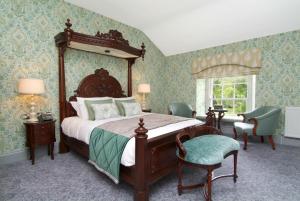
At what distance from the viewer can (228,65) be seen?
14.8ft

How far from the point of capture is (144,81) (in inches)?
205

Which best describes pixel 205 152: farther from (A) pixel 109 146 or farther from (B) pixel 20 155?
(B) pixel 20 155

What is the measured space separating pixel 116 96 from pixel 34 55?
72.1 inches

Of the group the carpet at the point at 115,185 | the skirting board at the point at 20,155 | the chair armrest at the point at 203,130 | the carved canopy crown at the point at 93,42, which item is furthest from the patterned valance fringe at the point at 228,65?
the skirting board at the point at 20,155

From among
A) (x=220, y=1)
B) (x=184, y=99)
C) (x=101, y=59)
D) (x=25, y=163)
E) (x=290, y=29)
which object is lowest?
(x=25, y=163)

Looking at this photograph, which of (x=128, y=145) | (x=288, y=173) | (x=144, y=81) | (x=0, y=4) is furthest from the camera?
(x=144, y=81)

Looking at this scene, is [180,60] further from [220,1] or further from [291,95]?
[291,95]

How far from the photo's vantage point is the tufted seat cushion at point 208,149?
1.73m

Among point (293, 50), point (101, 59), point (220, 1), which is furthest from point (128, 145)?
point (293, 50)

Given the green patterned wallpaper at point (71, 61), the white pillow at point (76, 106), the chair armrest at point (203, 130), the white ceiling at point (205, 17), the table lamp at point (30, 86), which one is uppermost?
the white ceiling at point (205, 17)

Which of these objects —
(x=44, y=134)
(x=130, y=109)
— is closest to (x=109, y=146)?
(x=44, y=134)

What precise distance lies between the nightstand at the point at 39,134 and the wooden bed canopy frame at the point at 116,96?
350mm

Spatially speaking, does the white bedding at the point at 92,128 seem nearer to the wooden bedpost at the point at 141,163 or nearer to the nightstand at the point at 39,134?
the wooden bedpost at the point at 141,163

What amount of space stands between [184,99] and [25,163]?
13.7ft
